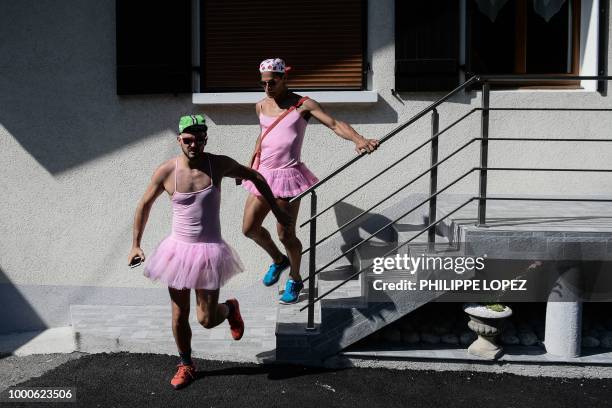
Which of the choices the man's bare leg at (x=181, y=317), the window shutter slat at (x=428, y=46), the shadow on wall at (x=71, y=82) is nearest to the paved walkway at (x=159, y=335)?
the man's bare leg at (x=181, y=317)

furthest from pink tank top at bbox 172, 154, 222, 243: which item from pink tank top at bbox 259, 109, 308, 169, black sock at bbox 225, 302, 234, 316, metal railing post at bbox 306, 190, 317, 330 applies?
pink tank top at bbox 259, 109, 308, 169

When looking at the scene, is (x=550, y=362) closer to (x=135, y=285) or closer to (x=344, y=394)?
(x=344, y=394)

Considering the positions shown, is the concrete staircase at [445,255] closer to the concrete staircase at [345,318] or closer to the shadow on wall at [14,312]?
the concrete staircase at [345,318]

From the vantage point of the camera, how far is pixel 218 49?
6.82 metres

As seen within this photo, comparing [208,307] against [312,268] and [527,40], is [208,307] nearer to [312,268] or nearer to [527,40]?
[312,268]

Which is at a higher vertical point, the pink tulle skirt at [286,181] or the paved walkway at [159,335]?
the pink tulle skirt at [286,181]

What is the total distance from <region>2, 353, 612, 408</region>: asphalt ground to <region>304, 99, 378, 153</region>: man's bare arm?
1.54 m

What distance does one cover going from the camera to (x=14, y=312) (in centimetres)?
700

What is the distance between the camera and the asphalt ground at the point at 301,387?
4648 mm

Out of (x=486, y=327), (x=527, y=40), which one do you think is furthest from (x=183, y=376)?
(x=527, y=40)

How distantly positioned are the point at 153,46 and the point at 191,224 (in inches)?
104

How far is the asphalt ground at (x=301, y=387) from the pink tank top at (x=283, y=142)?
1484 millimetres

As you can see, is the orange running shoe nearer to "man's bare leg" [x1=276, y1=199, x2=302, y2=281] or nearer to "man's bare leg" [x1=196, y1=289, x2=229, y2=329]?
"man's bare leg" [x1=196, y1=289, x2=229, y2=329]

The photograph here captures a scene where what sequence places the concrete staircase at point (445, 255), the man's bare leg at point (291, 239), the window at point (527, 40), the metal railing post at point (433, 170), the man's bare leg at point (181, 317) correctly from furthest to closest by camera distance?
the window at point (527, 40)
the man's bare leg at point (291, 239)
the metal railing post at point (433, 170)
the concrete staircase at point (445, 255)
the man's bare leg at point (181, 317)
